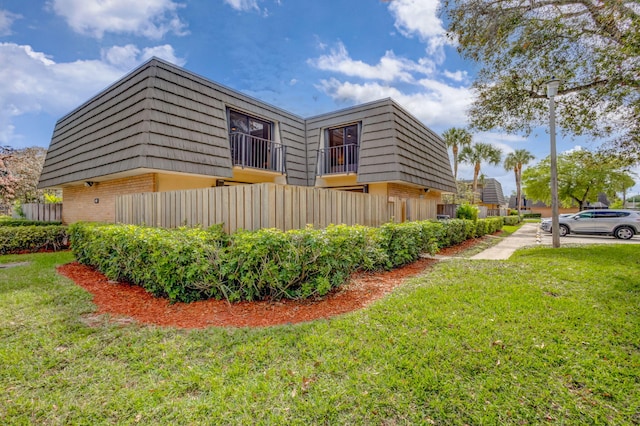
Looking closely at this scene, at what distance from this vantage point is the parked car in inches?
584

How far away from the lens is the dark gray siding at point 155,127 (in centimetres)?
843

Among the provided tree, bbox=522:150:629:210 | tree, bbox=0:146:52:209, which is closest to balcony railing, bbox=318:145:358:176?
tree, bbox=0:146:52:209

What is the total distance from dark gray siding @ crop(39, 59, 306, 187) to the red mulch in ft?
13.0

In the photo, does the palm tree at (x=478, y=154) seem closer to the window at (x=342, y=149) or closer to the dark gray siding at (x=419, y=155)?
the dark gray siding at (x=419, y=155)

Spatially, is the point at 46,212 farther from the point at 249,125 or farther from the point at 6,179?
the point at 249,125

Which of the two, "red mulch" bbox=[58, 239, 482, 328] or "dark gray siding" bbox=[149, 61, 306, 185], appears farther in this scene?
"dark gray siding" bbox=[149, 61, 306, 185]

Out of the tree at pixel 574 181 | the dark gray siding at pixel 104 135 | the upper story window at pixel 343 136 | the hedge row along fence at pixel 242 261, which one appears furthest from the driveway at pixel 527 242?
the tree at pixel 574 181

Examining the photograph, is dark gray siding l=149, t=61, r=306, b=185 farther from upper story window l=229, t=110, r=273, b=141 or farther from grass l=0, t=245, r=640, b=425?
grass l=0, t=245, r=640, b=425

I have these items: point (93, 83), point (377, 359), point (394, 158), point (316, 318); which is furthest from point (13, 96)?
point (377, 359)

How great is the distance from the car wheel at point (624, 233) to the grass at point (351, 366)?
14885 mm

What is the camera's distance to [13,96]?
13781 mm

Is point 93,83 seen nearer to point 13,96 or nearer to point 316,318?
point 13,96

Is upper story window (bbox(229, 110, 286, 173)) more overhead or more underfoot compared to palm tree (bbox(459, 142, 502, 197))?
more underfoot

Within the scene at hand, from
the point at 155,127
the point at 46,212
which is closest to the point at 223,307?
the point at 155,127
